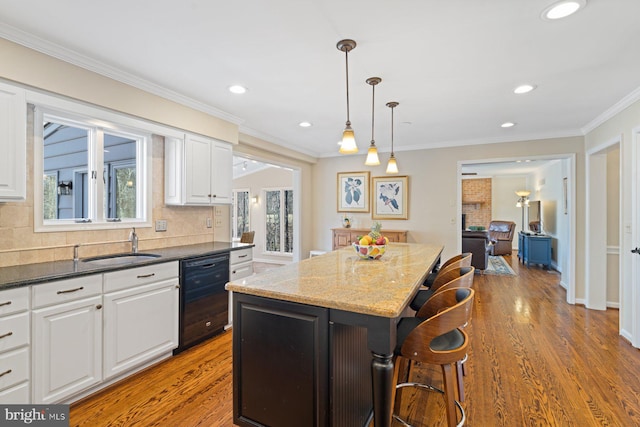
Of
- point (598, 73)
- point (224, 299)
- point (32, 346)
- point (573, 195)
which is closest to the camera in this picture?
point (32, 346)

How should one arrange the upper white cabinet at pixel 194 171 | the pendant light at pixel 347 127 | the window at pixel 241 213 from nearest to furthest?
the pendant light at pixel 347 127 → the upper white cabinet at pixel 194 171 → the window at pixel 241 213

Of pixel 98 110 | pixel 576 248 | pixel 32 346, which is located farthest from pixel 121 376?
pixel 576 248

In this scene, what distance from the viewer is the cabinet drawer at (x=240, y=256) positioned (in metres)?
3.30

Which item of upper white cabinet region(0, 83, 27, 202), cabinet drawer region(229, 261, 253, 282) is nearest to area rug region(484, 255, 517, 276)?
cabinet drawer region(229, 261, 253, 282)

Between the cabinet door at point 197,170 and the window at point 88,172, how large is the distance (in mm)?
382

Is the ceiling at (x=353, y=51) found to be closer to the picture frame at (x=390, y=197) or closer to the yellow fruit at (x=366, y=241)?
the yellow fruit at (x=366, y=241)

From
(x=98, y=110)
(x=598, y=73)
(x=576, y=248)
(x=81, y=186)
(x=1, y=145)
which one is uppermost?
(x=598, y=73)

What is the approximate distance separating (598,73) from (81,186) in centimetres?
452

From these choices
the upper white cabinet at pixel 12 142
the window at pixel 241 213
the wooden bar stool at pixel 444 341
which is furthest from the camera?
the window at pixel 241 213

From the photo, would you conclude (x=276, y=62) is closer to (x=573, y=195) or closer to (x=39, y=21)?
(x=39, y=21)

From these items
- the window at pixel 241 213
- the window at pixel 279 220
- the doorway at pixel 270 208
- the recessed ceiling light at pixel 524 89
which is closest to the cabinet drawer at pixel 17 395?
the recessed ceiling light at pixel 524 89

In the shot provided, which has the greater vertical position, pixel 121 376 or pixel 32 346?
pixel 32 346

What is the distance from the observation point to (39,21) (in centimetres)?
184

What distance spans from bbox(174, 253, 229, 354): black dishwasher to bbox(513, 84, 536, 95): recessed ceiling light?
329 cm
